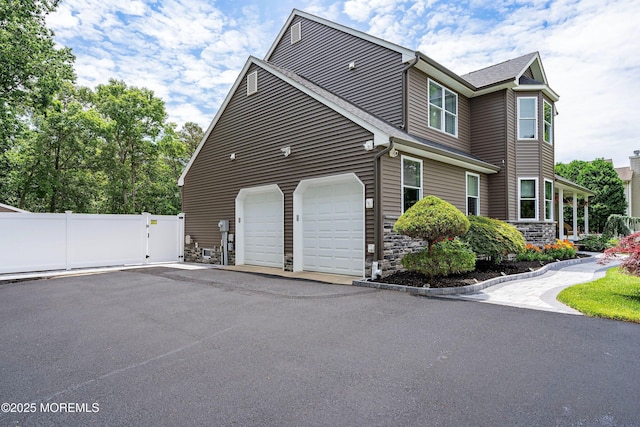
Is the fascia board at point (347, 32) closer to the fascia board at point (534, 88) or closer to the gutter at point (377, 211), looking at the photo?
the gutter at point (377, 211)

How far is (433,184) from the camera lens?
982 centimetres

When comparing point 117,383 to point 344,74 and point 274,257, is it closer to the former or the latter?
point 274,257

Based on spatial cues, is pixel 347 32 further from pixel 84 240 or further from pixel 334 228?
pixel 84 240

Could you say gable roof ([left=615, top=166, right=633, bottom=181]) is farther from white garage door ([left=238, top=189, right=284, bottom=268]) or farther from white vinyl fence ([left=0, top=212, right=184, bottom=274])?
white vinyl fence ([left=0, top=212, right=184, bottom=274])

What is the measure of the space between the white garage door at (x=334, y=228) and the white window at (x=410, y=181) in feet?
3.97

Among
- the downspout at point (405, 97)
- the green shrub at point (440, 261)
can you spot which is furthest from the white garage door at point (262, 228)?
the green shrub at point (440, 261)

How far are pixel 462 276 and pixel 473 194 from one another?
4.73 meters

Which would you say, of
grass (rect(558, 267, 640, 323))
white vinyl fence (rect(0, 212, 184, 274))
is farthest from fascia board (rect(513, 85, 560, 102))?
white vinyl fence (rect(0, 212, 184, 274))

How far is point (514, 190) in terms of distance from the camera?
12.6 m

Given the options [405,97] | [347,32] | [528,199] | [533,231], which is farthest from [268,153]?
[533,231]

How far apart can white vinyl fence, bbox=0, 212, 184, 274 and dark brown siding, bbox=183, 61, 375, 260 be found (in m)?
1.18

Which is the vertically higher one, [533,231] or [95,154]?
[95,154]

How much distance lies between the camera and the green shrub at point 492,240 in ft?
27.9

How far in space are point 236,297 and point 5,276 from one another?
27.9 ft
